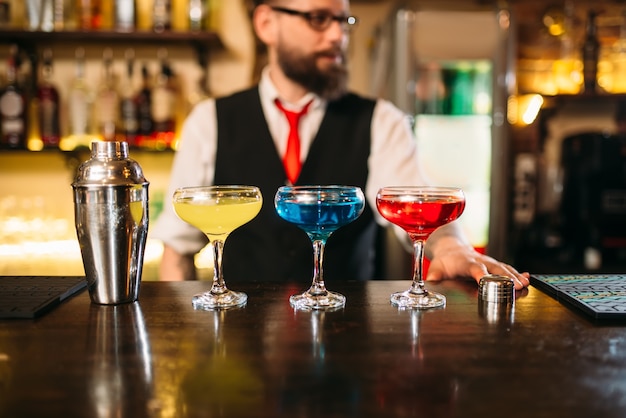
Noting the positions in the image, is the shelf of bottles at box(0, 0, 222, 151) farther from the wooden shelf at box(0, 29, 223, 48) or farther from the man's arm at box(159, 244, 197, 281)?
the man's arm at box(159, 244, 197, 281)

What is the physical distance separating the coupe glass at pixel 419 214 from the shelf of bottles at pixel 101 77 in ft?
6.54

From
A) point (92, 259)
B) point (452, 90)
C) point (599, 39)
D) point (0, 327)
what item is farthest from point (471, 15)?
point (0, 327)

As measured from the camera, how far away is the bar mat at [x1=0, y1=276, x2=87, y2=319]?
0.89 metres

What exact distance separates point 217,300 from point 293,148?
3.71ft

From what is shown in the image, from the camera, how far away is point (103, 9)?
298 cm

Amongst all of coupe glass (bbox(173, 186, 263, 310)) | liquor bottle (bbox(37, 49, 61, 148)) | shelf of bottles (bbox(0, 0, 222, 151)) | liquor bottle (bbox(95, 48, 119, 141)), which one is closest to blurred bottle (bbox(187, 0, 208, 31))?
shelf of bottles (bbox(0, 0, 222, 151))

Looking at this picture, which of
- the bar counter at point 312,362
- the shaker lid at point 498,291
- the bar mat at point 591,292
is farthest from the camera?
the shaker lid at point 498,291

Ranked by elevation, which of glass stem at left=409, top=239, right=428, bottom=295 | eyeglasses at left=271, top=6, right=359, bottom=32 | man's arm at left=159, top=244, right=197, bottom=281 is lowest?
man's arm at left=159, top=244, right=197, bottom=281

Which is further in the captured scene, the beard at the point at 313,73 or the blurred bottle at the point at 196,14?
the blurred bottle at the point at 196,14

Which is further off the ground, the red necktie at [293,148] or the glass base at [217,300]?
the red necktie at [293,148]

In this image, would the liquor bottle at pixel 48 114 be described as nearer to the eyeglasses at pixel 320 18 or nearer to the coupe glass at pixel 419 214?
the eyeglasses at pixel 320 18

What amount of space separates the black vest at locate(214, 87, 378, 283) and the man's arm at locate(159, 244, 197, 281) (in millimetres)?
146

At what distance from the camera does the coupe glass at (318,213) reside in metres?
0.94

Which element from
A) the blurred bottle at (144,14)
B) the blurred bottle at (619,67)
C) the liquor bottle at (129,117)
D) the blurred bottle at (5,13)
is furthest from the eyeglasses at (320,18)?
the blurred bottle at (619,67)
